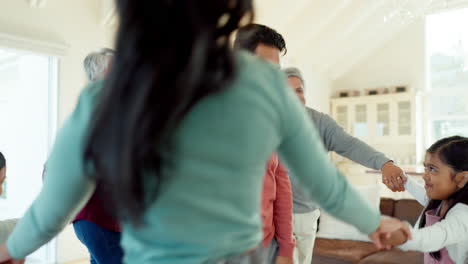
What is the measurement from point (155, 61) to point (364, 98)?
323 inches

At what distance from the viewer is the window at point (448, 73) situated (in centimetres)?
784

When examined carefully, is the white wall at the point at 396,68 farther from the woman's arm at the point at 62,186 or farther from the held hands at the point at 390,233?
the woman's arm at the point at 62,186

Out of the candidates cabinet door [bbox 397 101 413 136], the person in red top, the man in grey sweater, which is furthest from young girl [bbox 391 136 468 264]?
cabinet door [bbox 397 101 413 136]

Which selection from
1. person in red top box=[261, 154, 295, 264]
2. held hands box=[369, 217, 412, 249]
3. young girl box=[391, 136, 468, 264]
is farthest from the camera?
young girl box=[391, 136, 468, 264]

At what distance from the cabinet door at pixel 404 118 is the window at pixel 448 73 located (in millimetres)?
502

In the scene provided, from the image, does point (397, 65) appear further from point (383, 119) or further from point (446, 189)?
point (446, 189)

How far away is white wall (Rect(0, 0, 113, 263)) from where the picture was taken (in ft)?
12.9

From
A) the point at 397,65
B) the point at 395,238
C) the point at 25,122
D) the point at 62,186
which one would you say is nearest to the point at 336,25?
the point at 397,65

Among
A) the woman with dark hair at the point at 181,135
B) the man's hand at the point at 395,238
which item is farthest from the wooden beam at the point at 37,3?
the man's hand at the point at 395,238

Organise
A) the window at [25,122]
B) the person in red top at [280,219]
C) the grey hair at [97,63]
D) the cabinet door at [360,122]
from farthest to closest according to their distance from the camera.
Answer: the cabinet door at [360,122], the window at [25,122], the grey hair at [97,63], the person in red top at [280,219]

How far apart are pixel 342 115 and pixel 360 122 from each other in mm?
427

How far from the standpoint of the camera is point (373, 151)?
1.97 metres

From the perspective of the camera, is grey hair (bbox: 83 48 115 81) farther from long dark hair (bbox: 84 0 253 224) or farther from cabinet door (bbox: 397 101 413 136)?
cabinet door (bbox: 397 101 413 136)

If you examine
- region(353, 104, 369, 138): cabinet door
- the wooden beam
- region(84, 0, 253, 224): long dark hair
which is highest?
the wooden beam
